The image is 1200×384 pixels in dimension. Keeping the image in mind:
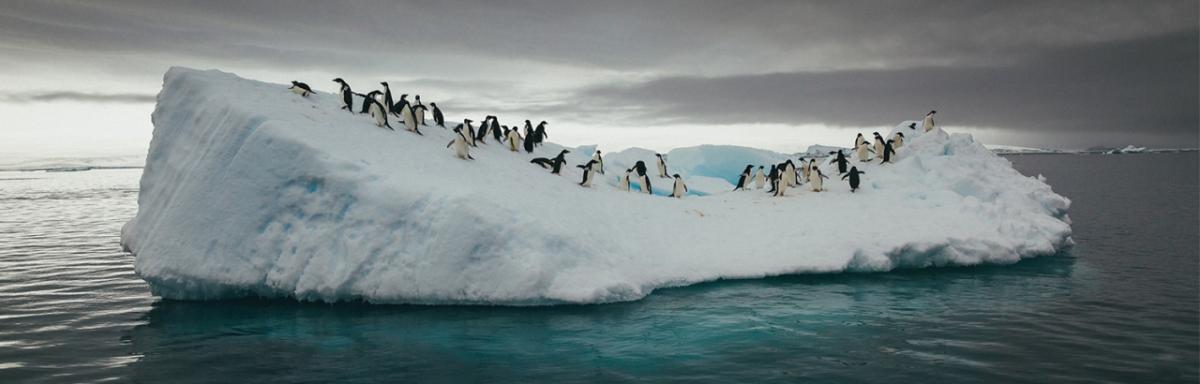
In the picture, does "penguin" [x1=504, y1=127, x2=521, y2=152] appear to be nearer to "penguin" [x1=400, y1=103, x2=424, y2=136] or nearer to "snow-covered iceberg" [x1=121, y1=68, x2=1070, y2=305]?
"snow-covered iceberg" [x1=121, y1=68, x2=1070, y2=305]

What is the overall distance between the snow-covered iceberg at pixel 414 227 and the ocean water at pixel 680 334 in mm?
404

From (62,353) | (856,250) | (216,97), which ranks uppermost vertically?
(216,97)

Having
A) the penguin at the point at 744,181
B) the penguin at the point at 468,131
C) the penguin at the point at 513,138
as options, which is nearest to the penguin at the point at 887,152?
the penguin at the point at 744,181

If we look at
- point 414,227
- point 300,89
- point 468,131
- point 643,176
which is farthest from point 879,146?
point 300,89

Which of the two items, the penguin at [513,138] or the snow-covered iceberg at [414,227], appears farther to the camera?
the penguin at [513,138]

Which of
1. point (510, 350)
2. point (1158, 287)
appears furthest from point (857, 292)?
point (510, 350)

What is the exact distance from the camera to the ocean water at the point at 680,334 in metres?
7.67

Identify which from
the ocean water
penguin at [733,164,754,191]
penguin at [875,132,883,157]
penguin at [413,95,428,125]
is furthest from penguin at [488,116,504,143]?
penguin at [875,132,883,157]

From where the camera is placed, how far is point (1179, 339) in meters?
8.77

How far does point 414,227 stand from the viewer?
11023 mm

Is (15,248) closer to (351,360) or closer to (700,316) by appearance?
(351,360)

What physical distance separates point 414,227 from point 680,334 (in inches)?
184

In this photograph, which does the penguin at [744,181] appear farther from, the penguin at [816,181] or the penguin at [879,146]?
the penguin at [879,146]

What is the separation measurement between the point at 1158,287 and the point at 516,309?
11.5m
